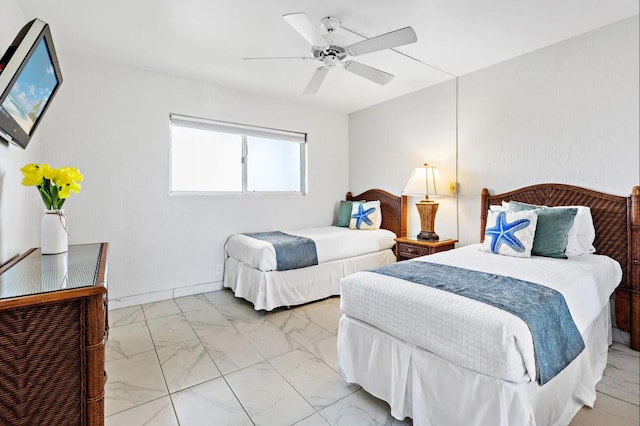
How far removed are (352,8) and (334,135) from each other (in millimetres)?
2625

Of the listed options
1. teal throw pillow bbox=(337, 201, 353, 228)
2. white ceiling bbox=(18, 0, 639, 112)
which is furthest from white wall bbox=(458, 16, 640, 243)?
teal throw pillow bbox=(337, 201, 353, 228)

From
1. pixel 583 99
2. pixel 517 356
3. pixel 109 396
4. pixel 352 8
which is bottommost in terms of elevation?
pixel 109 396

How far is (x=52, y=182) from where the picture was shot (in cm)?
194

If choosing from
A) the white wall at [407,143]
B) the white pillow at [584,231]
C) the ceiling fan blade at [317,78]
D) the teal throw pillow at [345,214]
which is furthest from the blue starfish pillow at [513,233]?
the teal throw pillow at [345,214]

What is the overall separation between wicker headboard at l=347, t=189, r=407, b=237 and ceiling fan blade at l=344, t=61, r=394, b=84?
1.83 metres

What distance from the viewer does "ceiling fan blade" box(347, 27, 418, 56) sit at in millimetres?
1924

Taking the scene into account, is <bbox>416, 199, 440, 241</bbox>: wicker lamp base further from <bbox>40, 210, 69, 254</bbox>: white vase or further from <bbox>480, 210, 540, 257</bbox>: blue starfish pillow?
<bbox>40, 210, 69, 254</bbox>: white vase

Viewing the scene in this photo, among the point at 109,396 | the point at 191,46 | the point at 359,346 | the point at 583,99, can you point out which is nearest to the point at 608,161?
the point at 583,99

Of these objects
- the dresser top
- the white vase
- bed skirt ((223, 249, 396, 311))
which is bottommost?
bed skirt ((223, 249, 396, 311))

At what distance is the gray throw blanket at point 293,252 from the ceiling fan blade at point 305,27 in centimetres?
184

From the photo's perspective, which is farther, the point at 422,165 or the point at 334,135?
the point at 334,135

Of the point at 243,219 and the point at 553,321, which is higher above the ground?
the point at 243,219

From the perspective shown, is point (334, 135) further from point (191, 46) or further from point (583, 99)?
point (583, 99)

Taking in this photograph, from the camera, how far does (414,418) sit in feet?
4.88
